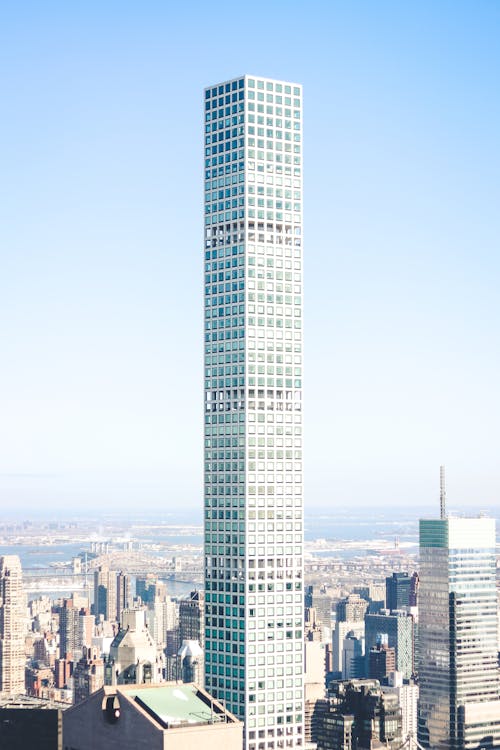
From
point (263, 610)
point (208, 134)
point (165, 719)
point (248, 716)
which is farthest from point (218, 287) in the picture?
point (165, 719)

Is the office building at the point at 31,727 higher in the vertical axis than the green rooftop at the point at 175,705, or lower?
lower

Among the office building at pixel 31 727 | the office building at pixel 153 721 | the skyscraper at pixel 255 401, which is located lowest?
the office building at pixel 31 727

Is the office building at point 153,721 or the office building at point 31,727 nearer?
the office building at point 153,721

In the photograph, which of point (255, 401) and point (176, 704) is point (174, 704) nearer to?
point (176, 704)

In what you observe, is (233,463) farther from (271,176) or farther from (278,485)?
(271,176)

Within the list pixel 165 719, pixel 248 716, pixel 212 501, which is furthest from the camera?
pixel 212 501

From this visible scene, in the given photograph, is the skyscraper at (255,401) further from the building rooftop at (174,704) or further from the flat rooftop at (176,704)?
the building rooftop at (174,704)

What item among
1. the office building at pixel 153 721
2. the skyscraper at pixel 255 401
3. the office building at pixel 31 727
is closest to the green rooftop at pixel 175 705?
the office building at pixel 153 721
